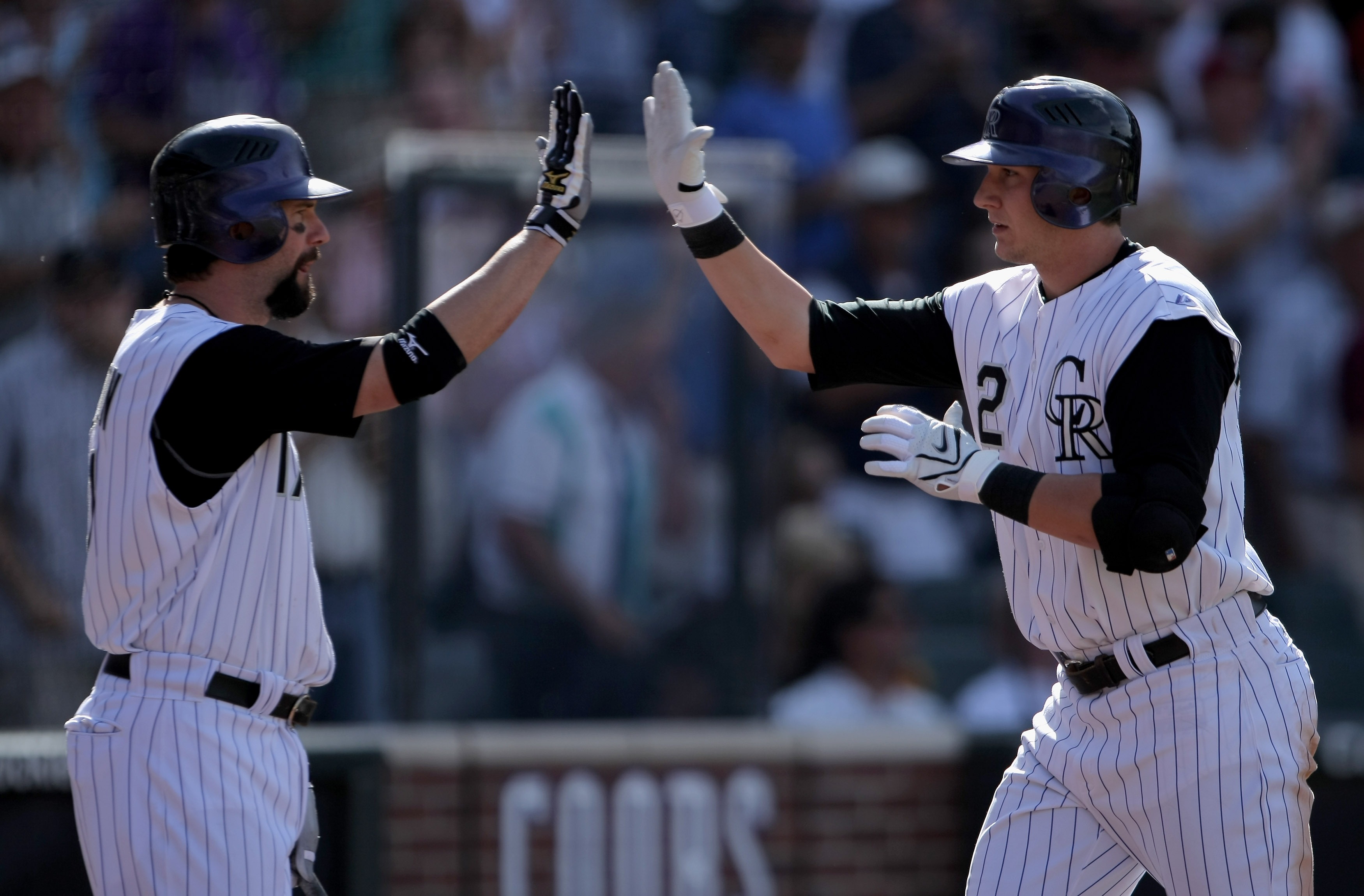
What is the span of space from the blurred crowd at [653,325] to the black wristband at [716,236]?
2.33 metres

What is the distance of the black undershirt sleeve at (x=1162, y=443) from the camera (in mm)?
2740

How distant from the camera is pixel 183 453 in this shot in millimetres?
2885

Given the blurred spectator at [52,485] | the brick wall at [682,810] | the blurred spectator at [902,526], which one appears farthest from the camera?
the blurred spectator at [902,526]

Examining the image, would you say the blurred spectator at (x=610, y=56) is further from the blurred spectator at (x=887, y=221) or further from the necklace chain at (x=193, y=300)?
the necklace chain at (x=193, y=300)

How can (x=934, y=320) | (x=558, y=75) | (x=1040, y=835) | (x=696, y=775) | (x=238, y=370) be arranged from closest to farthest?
(x=238, y=370), (x=1040, y=835), (x=934, y=320), (x=696, y=775), (x=558, y=75)

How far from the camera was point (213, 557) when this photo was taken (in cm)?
291

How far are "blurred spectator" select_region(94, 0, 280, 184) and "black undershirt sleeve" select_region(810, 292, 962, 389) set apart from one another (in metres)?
3.15

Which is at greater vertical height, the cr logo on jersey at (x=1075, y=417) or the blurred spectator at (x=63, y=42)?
the blurred spectator at (x=63, y=42)

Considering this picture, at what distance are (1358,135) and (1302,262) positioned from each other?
2.59 ft

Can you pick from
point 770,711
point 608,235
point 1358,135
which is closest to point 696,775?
point 770,711

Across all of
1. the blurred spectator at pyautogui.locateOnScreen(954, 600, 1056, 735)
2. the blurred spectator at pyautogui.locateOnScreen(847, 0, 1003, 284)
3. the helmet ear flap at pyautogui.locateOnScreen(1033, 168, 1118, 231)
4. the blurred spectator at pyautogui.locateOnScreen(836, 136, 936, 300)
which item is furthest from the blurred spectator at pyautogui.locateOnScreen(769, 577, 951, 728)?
the helmet ear flap at pyautogui.locateOnScreen(1033, 168, 1118, 231)

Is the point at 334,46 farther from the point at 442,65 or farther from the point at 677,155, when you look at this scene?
the point at 677,155

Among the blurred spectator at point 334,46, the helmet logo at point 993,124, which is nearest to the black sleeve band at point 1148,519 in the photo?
the helmet logo at point 993,124

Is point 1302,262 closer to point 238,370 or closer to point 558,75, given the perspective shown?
point 558,75
